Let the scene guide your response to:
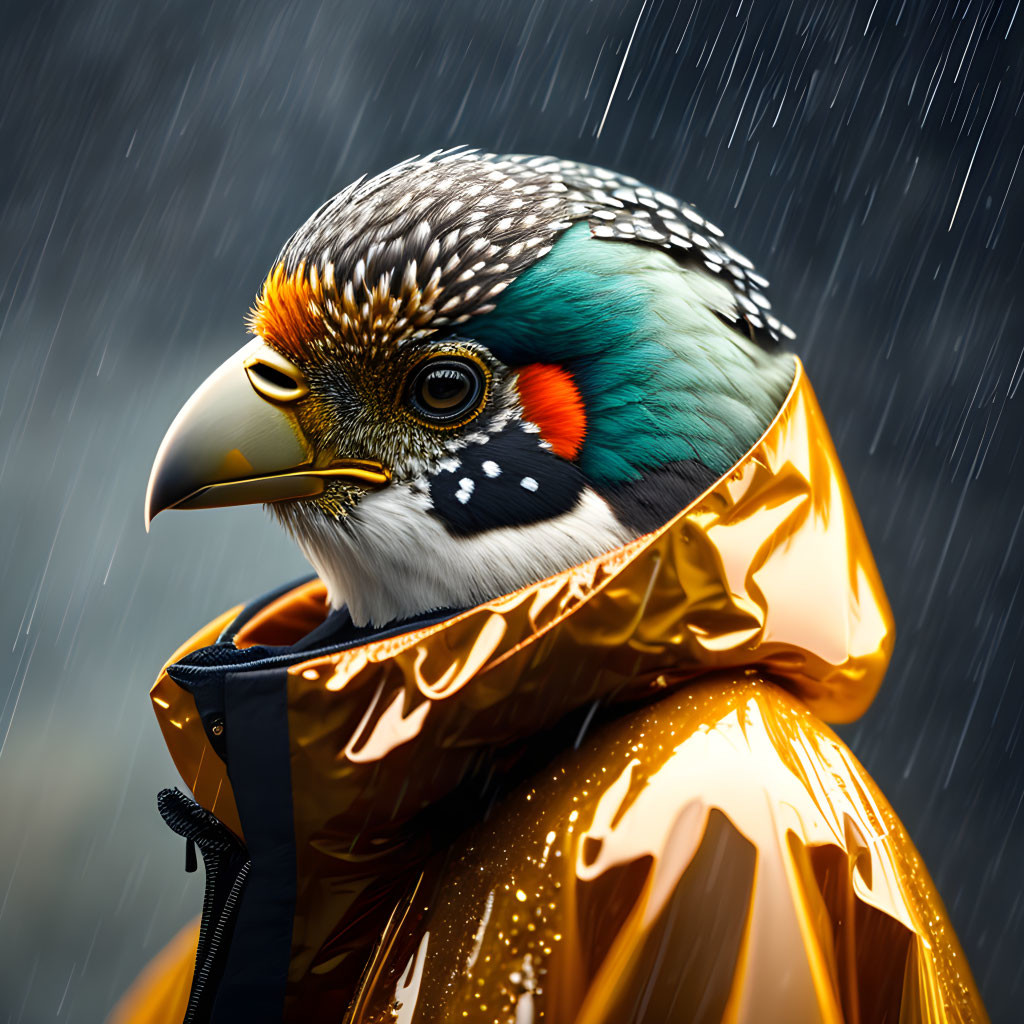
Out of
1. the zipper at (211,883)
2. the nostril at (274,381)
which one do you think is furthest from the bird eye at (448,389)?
the zipper at (211,883)

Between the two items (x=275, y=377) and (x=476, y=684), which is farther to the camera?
(x=275, y=377)

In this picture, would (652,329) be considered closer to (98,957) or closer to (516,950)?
(516,950)

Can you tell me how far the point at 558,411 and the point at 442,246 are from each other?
162 mm

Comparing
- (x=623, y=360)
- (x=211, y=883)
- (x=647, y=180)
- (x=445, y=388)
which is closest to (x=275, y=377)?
(x=445, y=388)

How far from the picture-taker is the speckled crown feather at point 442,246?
83 cm

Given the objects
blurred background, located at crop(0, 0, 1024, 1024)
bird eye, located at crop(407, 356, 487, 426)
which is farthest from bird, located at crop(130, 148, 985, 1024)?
blurred background, located at crop(0, 0, 1024, 1024)

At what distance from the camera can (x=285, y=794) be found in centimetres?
77

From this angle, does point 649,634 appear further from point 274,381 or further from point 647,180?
point 647,180

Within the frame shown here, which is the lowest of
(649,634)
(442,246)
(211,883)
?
(211,883)

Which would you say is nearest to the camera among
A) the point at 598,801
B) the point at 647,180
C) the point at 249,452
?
the point at 598,801

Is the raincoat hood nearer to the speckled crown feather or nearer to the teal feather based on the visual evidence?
the teal feather

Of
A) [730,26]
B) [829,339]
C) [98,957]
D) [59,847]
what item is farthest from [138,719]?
[730,26]

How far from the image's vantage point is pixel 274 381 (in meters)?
0.88

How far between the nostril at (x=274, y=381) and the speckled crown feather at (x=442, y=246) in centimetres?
2
